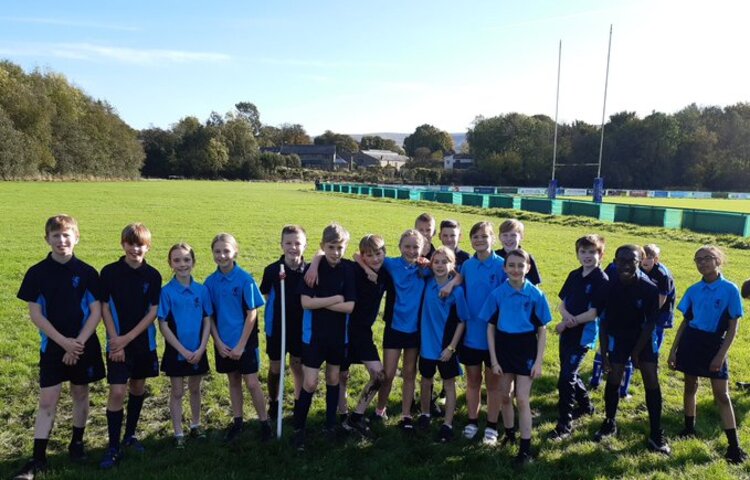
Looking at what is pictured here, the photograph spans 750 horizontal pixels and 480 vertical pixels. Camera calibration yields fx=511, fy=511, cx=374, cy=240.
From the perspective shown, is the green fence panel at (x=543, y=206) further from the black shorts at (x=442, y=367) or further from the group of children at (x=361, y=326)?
the black shorts at (x=442, y=367)

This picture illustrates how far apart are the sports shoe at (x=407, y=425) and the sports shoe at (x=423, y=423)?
2.9 inches

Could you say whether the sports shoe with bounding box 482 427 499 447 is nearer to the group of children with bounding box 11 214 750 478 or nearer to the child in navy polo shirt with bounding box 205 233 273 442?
the group of children with bounding box 11 214 750 478

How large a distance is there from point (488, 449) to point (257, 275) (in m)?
7.67

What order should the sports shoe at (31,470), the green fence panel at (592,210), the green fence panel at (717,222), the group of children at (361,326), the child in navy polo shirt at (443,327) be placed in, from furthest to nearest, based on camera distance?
the green fence panel at (592,210) → the green fence panel at (717,222) → the child in navy polo shirt at (443,327) → the group of children at (361,326) → the sports shoe at (31,470)

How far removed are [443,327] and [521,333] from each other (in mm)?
719

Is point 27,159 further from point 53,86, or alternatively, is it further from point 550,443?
point 550,443

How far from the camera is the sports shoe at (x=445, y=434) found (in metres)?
4.49

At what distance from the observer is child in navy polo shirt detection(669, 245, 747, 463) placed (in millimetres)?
4200

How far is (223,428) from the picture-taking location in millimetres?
4656

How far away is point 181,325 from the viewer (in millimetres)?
4348

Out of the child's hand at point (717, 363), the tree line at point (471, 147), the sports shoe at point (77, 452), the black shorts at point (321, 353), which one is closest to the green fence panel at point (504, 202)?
the tree line at point (471, 147)

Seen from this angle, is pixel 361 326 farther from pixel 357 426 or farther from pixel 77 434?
pixel 77 434

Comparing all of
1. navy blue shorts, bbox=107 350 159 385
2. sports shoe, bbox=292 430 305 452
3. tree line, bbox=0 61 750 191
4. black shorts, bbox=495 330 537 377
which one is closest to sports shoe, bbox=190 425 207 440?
navy blue shorts, bbox=107 350 159 385

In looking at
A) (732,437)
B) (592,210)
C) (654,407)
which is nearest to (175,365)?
(654,407)
